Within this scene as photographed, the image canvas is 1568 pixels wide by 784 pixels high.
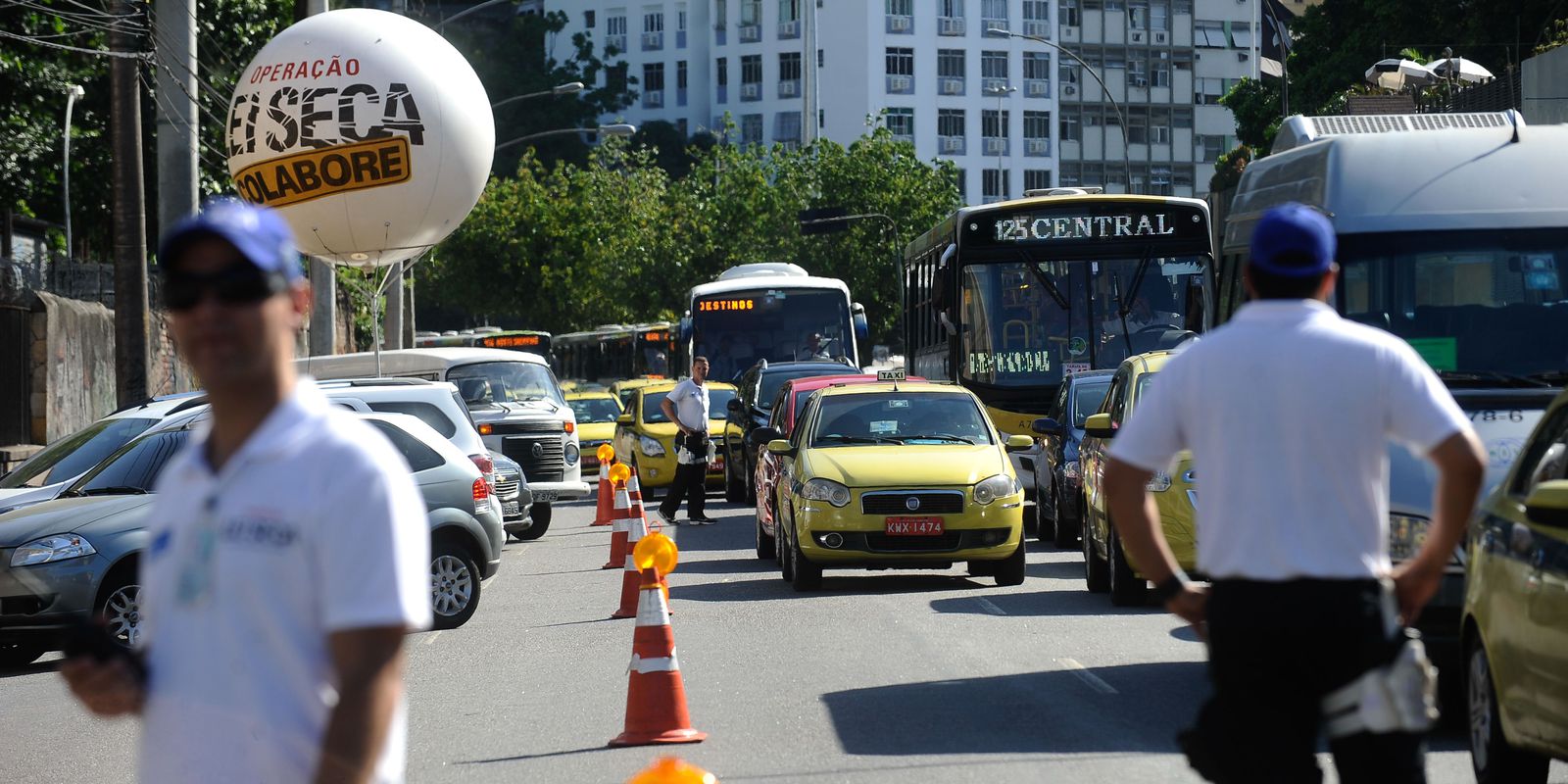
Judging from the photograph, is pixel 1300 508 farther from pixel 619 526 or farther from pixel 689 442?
pixel 689 442

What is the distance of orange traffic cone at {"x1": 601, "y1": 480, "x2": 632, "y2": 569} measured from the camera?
62.0 feet

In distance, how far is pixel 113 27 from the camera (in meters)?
21.6

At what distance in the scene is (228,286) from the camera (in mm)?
3336

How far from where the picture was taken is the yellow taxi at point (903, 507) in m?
15.6

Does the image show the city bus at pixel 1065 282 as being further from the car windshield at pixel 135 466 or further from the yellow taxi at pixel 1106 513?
the car windshield at pixel 135 466

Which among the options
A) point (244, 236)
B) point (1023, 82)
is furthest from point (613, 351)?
point (244, 236)

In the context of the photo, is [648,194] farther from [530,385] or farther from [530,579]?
[530,579]

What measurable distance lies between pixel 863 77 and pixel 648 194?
98.8ft

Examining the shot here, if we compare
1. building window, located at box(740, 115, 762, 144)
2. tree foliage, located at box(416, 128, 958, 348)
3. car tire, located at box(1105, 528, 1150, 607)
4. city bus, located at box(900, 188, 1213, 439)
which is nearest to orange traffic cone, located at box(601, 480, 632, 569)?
car tire, located at box(1105, 528, 1150, 607)

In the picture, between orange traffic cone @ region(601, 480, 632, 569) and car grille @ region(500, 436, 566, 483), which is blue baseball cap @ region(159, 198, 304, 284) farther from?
car grille @ region(500, 436, 566, 483)

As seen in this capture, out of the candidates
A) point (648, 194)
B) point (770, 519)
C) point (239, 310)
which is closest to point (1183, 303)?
point (770, 519)

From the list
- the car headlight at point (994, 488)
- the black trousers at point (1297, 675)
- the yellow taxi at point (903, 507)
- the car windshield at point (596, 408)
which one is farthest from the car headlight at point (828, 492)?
the car windshield at point (596, 408)

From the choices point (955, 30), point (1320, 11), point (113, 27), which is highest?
point (955, 30)

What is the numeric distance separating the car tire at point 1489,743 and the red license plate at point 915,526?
8.01 meters
